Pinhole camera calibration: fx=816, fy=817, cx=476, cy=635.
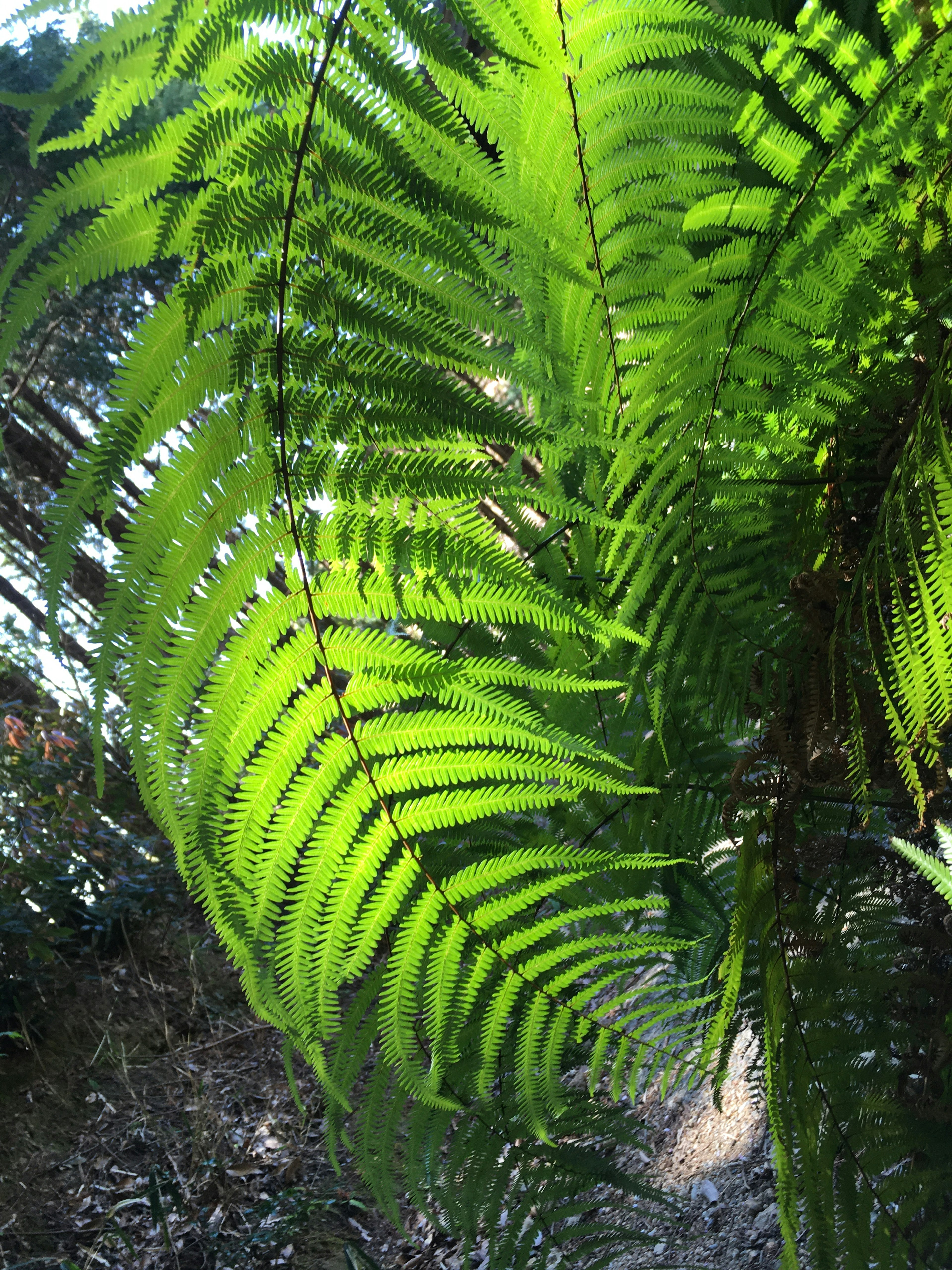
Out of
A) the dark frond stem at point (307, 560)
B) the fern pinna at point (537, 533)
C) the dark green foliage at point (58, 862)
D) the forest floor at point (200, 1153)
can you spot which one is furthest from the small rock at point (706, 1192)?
the dark green foliage at point (58, 862)

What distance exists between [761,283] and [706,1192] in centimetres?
157

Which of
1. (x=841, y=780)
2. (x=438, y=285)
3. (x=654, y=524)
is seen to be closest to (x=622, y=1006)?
(x=841, y=780)

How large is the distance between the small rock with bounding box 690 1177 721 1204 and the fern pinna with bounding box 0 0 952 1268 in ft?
2.28

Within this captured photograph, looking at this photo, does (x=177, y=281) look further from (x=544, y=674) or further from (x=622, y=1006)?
(x=622, y=1006)

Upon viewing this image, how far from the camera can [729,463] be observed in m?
0.77

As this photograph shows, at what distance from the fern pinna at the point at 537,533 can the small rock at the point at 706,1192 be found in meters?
0.69

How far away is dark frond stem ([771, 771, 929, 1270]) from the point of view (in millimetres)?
747

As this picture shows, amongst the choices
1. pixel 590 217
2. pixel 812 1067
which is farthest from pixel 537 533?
pixel 812 1067

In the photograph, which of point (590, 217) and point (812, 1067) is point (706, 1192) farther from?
point (590, 217)

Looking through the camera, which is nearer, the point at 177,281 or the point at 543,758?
the point at 177,281

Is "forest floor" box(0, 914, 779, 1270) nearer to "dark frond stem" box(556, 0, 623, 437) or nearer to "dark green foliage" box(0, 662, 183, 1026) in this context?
"dark green foliage" box(0, 662, 183, 1026)

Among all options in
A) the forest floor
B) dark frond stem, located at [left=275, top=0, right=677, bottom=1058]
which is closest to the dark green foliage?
the forest floor

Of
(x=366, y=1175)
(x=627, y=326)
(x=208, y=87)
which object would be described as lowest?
(x=366, y=1175)

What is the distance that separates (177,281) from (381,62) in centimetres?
17
